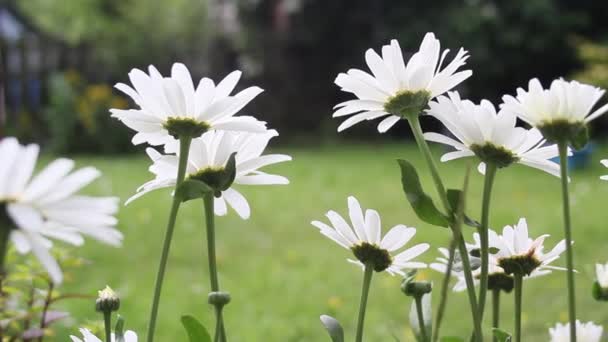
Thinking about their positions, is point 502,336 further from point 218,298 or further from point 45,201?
point 45,201

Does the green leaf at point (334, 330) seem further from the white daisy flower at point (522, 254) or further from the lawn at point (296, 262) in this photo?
the lawn at point (296, 262)

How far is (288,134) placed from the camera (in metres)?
7.71

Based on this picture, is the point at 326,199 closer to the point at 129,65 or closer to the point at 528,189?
the point at 528,189

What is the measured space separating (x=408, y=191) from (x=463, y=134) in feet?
0.16

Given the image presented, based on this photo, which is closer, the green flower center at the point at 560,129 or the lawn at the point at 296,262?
the green flower center at the point at 560,129

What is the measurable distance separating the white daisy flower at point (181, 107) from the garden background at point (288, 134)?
618 millimetres

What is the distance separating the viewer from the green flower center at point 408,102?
466 mm

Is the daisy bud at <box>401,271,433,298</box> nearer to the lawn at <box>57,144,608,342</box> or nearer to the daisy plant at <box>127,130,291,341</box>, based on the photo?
the daisy plant at <box>127,130,291,341</box>

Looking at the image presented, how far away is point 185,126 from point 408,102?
135 millimetres

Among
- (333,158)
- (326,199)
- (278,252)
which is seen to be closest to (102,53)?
(333,158)

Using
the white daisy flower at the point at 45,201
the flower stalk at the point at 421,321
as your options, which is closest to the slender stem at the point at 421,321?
the flower stalk at the point at 421,321

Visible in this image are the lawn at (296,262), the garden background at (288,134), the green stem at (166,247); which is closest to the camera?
the green stem at (166,247)

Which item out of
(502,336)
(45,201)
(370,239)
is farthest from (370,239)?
(45,201)

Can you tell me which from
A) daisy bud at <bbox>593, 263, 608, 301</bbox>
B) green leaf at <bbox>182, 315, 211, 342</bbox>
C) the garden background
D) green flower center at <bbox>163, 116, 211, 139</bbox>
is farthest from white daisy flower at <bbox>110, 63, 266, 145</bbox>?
the garden background
